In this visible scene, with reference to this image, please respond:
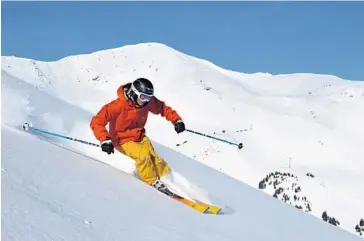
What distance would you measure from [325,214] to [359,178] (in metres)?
17.9

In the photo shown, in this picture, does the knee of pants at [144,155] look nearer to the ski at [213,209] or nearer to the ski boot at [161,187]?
the ski boot at [161,187]

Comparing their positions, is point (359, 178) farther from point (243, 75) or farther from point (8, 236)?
point (8, 236)

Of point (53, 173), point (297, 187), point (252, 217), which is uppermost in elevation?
point (297, 187)

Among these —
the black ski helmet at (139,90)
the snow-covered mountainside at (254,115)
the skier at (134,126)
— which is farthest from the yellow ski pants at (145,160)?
the snow-covered mountainside at (254,115)

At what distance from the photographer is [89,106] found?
300 feet

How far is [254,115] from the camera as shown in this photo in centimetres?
10125

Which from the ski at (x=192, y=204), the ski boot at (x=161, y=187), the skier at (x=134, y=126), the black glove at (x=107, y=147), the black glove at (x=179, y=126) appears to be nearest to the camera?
the ski at (x=192, y=204)

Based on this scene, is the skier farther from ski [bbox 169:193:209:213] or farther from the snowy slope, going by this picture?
the snowy slope

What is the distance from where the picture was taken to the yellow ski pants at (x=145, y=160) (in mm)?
7280

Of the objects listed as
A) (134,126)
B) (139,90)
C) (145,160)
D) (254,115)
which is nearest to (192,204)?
(145,160)

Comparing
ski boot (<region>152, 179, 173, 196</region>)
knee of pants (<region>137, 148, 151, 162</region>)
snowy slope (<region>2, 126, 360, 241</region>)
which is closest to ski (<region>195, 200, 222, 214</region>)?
snowy slope (<region>2, 126, 360, 241</region>)

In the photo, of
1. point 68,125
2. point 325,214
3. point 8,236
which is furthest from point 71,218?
point 325,214

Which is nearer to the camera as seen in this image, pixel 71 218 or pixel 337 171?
pixel 71 218

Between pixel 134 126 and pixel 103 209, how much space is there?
280 cm
